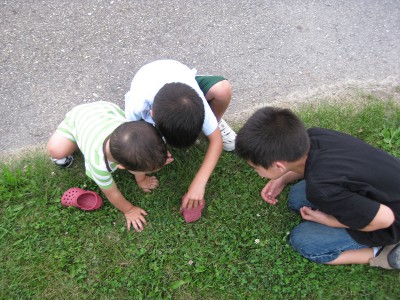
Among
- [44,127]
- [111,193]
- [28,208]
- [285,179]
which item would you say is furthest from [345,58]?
[28,208]

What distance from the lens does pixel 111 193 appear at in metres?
2.42

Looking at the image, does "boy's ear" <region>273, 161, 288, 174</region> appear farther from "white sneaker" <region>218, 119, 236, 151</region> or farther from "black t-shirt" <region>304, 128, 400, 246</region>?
"white sneaker" <region>218, 119, 236, 151</region>

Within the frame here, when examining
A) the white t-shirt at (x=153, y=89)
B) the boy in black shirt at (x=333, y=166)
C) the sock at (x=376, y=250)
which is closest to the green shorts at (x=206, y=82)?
the white t-shirt at (x=153, y=89)

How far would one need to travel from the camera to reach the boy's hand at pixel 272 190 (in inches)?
106

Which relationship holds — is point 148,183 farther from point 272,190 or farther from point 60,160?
point 272,190

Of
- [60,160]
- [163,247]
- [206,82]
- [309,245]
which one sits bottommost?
[163,247]

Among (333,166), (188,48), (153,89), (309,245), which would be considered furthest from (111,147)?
(188,48)

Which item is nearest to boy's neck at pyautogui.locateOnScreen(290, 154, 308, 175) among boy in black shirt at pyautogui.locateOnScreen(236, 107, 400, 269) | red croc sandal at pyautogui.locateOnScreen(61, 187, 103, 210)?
boy in black shirt at pyautogui.locateOnScreen(236, 107, 400, 269)

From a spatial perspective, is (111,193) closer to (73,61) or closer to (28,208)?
(28,208)

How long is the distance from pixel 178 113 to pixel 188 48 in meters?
1.48

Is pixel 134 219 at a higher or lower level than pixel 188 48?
lower

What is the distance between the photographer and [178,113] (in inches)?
78.4

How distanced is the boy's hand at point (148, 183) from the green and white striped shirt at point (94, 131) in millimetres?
343

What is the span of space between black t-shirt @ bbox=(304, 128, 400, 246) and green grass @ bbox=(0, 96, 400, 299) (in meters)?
0.64
